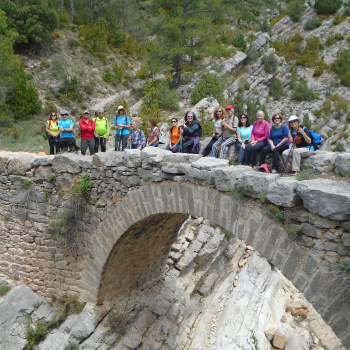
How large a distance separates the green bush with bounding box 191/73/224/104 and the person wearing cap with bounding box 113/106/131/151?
10478mm

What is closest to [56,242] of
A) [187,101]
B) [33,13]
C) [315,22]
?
[187,101]

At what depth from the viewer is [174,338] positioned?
8664 mm

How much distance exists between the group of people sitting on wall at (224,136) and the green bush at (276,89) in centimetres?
1545

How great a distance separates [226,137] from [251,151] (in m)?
0.91

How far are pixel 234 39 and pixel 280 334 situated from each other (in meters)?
20.8

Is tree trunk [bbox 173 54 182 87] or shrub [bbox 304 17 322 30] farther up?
shrub [bbox 304 17 322 30]

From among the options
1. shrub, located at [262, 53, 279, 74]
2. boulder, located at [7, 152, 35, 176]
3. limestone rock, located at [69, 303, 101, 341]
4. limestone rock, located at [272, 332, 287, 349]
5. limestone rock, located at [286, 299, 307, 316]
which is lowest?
limestone rock, located at [286, 299, 307, 316]

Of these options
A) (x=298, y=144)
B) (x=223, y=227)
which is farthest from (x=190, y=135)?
(x=223, y=227)

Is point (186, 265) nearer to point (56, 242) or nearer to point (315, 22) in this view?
point (56, 242)

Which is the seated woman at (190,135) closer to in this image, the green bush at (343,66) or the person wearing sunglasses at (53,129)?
the person wearing sunglasses at (53,129)

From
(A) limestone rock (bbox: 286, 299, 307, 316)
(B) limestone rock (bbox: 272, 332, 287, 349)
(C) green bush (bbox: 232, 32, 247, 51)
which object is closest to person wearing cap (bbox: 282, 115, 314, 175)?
(B) limestone rock (bbox: 272, 332, 287, 349)

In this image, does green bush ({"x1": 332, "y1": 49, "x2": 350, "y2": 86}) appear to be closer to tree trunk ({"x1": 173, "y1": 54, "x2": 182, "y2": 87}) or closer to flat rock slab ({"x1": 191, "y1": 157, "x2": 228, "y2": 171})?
tree trunk ({"x1": 173, "y1": 54, "x2": 182, "y2": 87})

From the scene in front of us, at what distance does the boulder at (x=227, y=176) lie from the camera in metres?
4.14

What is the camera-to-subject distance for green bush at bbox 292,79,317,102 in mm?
19641
